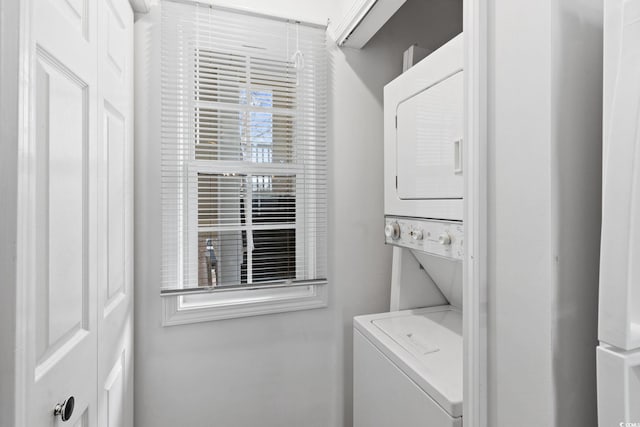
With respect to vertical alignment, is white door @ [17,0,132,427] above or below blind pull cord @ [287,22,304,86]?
below

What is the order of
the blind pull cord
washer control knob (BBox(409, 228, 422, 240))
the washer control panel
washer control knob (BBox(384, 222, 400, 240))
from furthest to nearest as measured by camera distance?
the blind pull cord → washer control knob (BBox(384, 222, 400, 240)) → washer control knob (BBox(409, 228, 422, 240)) → the washer control panel

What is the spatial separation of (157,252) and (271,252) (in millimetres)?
561

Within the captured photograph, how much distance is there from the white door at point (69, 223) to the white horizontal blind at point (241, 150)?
1.16 feet

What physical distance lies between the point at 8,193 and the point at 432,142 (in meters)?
1.23

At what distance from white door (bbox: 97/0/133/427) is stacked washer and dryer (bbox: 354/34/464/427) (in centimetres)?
103

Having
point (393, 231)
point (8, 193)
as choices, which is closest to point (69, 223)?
point (8, 193)

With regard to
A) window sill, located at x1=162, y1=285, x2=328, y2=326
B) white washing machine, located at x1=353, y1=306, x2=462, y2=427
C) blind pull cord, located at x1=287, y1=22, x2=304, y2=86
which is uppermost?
blind pull cord, located at x1=287, y1=22, x2=304, y2=86

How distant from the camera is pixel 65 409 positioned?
0.78m

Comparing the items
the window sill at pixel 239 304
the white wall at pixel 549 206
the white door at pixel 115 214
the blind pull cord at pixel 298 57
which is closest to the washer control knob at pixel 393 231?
the window sill at pixel 239 304

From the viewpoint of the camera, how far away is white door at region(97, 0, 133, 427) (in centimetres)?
106

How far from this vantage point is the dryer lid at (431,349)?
1.07m

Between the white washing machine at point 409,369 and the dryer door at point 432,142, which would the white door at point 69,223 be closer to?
the white washing machine at point 409,369

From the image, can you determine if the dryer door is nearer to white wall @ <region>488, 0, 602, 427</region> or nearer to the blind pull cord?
white wall @ <region>488, 0, 602, 427</region>

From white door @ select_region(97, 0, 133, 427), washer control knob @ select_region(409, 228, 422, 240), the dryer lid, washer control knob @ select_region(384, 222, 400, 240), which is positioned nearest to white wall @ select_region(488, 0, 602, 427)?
the dryer lid
